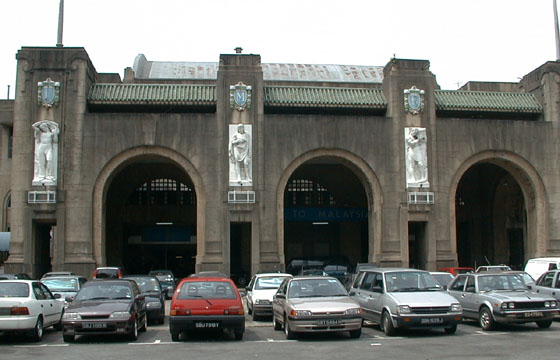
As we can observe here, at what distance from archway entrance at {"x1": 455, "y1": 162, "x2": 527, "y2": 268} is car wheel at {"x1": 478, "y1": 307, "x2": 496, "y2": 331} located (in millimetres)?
23495

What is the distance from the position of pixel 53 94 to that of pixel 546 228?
85.7 ft

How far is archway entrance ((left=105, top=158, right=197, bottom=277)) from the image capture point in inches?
1629

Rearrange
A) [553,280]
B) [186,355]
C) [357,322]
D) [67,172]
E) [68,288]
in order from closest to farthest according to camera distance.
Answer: [186,355] < [357,322] < [553,280] < [68,288] < [67,172]

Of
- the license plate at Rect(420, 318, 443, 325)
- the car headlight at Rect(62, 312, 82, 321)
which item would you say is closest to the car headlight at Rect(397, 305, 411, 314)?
the license plate at Rect(420, 318, 443, 325)

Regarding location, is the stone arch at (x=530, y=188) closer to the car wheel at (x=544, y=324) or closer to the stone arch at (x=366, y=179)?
the stone arch at (x=366, y=179)

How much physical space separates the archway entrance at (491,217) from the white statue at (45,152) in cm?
2469

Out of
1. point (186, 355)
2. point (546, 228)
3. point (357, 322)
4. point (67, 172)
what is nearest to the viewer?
point (186, 355)

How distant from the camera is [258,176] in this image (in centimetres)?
3228

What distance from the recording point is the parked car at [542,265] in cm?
2392

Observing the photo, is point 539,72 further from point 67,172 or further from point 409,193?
point 67,172

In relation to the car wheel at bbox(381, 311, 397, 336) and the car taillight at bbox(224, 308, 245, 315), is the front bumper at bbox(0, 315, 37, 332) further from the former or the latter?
the car wheel at bbox(381, 311, 397, 336)

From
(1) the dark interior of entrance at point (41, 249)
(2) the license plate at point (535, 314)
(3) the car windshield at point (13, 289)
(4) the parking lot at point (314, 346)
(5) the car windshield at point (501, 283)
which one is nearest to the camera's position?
(4) the parking lot at point (314, 346)

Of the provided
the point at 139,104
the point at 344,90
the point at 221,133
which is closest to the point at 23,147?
the point at 139,104

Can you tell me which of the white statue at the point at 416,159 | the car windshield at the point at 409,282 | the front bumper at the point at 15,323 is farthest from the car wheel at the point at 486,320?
the white statue at the point at 416,159
